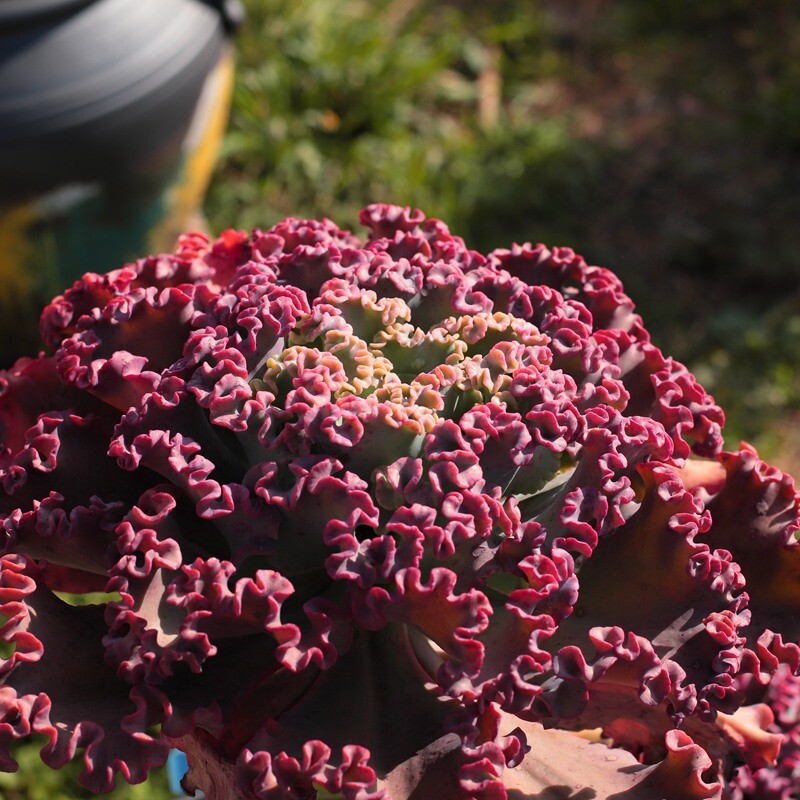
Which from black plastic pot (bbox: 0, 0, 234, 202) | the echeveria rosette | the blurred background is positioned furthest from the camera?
the blurred background

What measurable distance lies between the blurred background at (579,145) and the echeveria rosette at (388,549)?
2.66 metres

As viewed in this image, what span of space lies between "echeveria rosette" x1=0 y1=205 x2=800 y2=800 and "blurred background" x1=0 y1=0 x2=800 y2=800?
2659 mm

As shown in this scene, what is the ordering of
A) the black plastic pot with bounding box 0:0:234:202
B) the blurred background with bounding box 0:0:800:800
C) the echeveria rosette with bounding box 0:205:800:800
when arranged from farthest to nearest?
the blurred background with bounding box 0:0:800:800 → the black plastic pot with bounding box 0:0:234:202 → the echeveria rosette with bounding box 0:205:800:800

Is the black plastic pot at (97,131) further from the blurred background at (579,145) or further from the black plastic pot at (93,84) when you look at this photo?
the blurred background at (579,145)

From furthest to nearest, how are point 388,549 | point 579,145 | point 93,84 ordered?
point 579,145 < point 93,84 < point 388,549

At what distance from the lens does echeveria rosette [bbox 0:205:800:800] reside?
1.20 m

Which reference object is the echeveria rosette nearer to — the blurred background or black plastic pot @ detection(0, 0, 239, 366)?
black plastic pot @ detection(0, 0, 239, 366)

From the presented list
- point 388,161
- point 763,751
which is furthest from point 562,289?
point 388,161

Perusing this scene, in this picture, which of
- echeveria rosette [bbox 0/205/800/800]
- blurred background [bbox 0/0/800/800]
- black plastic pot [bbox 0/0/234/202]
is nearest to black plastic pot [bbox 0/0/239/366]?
black plastic pot [bbox 0/0/234/202]

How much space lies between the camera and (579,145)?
16.3 feet

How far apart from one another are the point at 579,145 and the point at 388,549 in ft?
13.5

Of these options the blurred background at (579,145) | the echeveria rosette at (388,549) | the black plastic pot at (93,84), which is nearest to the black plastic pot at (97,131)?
the black plastic pot at (93,84)

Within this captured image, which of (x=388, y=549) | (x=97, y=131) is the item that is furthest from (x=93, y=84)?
(x=388, y=549)

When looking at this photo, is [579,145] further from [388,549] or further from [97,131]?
[388,549]
